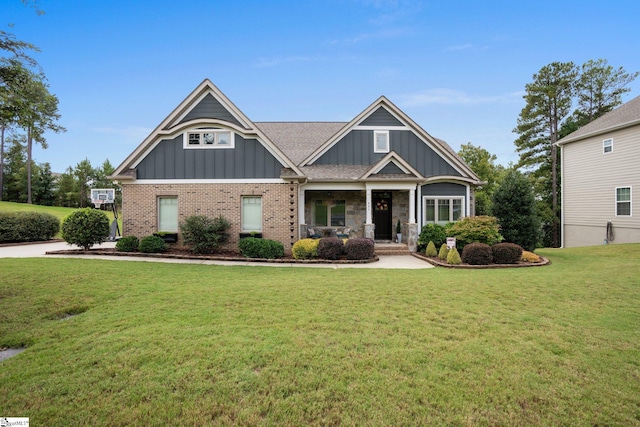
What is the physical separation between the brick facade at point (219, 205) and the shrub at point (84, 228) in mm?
918

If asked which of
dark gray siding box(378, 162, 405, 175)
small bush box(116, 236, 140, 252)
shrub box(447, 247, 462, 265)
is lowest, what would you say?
shrub box(447, 247, 462, 265)

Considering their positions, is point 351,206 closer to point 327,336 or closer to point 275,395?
point 327,336

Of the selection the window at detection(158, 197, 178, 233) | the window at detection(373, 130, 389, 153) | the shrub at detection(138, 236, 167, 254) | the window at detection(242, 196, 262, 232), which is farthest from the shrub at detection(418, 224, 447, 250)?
the shrub at detection(138, 236, 167, 254)

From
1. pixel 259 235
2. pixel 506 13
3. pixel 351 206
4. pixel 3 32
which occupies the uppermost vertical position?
pixel 506 13

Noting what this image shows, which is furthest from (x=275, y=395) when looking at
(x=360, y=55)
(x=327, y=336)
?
(x=360, y=55)

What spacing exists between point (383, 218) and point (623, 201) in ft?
44.1

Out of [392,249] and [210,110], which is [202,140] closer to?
[210,110]

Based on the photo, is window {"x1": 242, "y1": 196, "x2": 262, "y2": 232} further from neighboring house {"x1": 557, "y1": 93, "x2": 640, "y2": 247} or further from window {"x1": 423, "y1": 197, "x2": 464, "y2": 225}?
neighboring house {"x1": 557, "y1": 93, "x2": 640, "y2": 247}

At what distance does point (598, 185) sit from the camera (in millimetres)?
18938

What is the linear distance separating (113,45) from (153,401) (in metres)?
19.7

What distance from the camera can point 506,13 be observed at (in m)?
Result: 15.5

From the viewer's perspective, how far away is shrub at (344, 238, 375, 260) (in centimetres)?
1237

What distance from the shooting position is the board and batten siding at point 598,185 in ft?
55.2

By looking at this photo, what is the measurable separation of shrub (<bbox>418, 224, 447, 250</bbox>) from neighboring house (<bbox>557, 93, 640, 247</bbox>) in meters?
11.1
